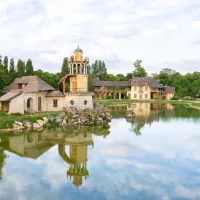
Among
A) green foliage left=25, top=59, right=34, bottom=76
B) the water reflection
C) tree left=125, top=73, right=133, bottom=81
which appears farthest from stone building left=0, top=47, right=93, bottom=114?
tree left=125, top=73, right=133, bottom=81

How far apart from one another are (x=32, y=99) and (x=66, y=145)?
12.8m

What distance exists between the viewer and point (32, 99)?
32.9m

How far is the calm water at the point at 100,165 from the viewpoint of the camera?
41.5 feet

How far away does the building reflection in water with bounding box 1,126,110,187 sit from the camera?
15.9 metres

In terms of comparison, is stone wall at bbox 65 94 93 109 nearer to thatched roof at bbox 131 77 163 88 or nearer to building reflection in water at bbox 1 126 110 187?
building reflection in water at bbox 1 126 110 187

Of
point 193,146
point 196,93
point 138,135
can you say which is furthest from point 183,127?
point 196,93

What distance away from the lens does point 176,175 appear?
14633 millimetres

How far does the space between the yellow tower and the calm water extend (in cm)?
893

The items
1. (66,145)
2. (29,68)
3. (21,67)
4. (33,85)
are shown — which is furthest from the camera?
(29,68)

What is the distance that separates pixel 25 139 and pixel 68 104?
421 inches

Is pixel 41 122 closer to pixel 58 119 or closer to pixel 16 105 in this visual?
pixel 58 119

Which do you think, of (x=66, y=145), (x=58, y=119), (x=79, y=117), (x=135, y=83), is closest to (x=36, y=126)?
(x=58, y=119)

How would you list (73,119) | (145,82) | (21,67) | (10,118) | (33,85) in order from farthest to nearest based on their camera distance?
(145,82), (21,67), (33,85), (73,119), (10,118)

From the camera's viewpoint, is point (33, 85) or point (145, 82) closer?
point (33, 85)
